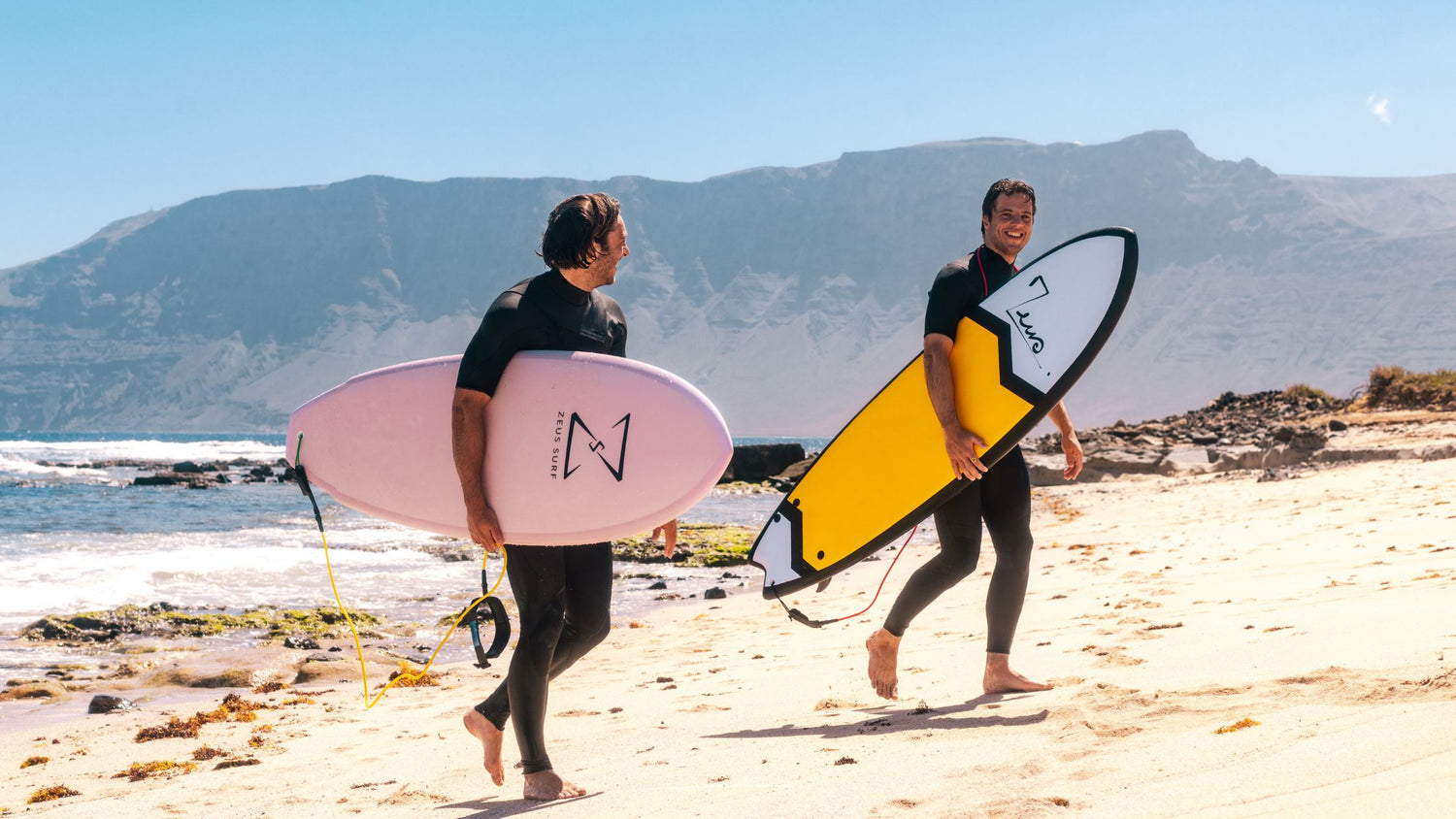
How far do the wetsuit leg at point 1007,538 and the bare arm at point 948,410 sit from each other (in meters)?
0.20

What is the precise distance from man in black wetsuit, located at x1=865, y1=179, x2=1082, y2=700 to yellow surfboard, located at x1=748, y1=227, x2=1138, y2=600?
0.09 meters

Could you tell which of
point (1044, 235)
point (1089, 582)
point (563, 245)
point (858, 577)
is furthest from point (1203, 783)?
point (1044, 235)

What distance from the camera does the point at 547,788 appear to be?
9.16ft

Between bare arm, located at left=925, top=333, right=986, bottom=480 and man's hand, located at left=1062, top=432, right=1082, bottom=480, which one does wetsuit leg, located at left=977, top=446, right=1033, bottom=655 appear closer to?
bare arm, located at left=925, top=333, right=986, bottom=480

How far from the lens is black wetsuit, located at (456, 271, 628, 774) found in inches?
111

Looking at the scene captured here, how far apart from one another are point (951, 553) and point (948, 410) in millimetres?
503

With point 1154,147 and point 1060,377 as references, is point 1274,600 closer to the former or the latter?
point 1060,377

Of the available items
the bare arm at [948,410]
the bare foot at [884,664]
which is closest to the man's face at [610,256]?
the bare arm at [948,410]

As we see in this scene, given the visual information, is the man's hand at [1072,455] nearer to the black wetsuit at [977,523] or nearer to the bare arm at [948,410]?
the black wetsuit at [977,523]

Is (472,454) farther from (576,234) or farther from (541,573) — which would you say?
(576,234)

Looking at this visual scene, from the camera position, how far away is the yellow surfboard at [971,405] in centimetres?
353

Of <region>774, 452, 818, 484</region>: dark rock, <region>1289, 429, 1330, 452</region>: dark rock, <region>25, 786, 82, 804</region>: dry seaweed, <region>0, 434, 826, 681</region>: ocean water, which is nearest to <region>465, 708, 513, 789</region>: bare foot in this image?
<region>25, 786, 82, 804</region>: dry seaweed

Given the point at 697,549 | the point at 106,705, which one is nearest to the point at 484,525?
the point at 106,705

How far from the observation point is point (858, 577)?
914cm
